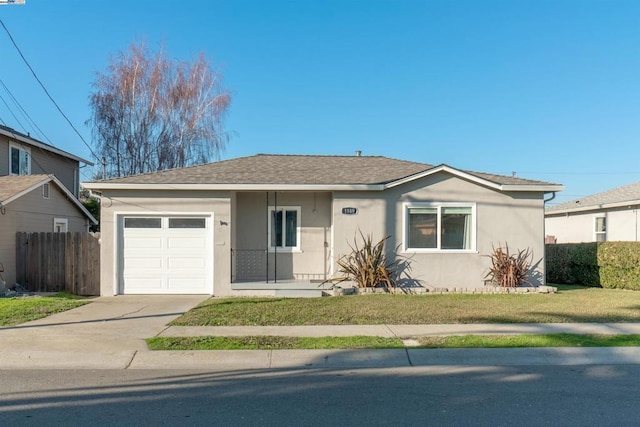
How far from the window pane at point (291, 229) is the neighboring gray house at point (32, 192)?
8.98m

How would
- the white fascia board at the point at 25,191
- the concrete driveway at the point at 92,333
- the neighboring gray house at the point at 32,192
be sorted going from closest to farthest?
the concrete driveway at the point at 92,333 < the white fascia board at the point at 25,191 < the neighboring gray house at the point at 32,192

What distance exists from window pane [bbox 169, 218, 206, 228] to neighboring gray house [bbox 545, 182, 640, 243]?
15.8 meters

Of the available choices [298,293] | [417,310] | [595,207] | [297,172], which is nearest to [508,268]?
[417,310]

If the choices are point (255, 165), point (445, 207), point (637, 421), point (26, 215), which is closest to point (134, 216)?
point (255, 165)

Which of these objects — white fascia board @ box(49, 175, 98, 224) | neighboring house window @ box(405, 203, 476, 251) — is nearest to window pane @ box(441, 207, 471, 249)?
neighboring house window @ box(405, 203, 476, 251)

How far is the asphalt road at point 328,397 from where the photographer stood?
16.0ft

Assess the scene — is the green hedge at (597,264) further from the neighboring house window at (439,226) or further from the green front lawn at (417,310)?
the neighboring house window at (439,226)

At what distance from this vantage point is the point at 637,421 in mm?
4844

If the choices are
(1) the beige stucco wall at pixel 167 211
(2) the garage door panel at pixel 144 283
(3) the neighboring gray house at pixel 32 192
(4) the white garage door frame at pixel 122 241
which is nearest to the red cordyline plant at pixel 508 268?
(1) the beige stucco wall at pixel 167 211

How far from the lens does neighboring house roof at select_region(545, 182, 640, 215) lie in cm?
1864

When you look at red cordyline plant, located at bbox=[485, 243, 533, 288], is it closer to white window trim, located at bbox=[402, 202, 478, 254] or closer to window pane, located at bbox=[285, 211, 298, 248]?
white window trim, located at bbox=[402, 202, 478, 254]

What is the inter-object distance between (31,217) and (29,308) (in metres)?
7.81

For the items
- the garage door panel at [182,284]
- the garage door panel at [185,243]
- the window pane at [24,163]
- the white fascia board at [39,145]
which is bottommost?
the garage door panel at [182,284]

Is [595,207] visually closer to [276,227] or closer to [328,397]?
[276,227]
